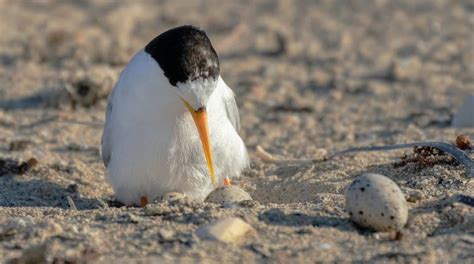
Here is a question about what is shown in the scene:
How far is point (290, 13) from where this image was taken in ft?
32.4

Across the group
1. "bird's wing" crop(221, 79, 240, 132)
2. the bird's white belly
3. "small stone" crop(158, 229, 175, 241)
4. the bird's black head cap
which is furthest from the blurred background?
"small stone" crop(158, 229, 175, 241)

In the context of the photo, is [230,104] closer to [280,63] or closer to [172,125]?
[172,125]

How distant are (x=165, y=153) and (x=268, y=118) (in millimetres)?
2359

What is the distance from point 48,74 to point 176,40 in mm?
3531

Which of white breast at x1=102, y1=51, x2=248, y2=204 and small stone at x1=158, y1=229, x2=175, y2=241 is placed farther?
white breast at x1=102, y1=51, x2=248, y2=204

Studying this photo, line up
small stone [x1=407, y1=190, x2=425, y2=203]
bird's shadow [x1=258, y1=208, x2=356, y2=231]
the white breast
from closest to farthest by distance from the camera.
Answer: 1. bird's shadow [x1=258, y1=208, x2=356, y2=231]
2. small stone [x1=407, y1=190, x2=425, y2=203]
3. the white breast

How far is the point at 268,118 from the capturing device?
7.32 meters

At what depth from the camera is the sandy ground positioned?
3996 mm

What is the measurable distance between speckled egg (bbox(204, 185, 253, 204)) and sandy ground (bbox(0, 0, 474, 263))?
22 centimetres

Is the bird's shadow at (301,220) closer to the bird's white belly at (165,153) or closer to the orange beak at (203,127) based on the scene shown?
the orange beak at (203,127)

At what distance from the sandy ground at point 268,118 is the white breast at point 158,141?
28 cm

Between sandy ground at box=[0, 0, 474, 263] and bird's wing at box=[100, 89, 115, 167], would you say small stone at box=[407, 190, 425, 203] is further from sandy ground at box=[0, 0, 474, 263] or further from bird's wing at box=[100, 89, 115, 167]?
bird's wing at box=[100, 89, 115, 167]

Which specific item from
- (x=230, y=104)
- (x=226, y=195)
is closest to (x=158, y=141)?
(x=226, y=195)

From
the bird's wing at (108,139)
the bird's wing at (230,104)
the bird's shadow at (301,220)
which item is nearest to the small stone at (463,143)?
the bird's wing at (230,104)
